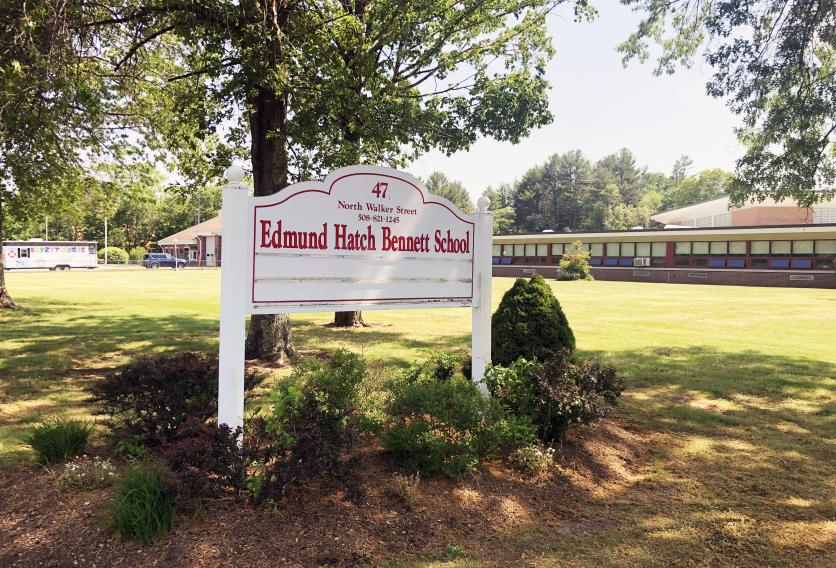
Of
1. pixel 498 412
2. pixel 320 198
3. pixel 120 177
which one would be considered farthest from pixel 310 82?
pixel 120 177

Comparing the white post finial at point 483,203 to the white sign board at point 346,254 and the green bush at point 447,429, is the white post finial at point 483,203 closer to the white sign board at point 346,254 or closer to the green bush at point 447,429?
the white sign board at point 346,254

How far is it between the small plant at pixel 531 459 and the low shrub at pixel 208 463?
7.04 ft

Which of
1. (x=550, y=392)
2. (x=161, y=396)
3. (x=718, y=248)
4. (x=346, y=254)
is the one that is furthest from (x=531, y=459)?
(x=718, y=248)

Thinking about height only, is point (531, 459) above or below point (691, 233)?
below

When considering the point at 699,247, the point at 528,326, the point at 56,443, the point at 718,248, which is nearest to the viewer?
the point at 56,443

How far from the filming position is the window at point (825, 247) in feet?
115

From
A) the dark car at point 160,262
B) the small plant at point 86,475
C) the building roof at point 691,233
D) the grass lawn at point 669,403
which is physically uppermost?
the building roof at point 691,233

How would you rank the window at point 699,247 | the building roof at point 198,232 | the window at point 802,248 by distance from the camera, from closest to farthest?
the window at point 802,248 < the window at point 699,247 < the building roof at point 198,232

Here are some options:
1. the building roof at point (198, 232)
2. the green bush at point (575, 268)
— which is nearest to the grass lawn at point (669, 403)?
the green bush at point (575, 268)

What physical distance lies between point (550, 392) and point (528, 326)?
1413 mm

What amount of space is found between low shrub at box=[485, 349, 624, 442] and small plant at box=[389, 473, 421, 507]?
1.24 m

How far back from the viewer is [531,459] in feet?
15.3

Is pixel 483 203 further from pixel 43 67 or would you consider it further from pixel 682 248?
pixel 682 248

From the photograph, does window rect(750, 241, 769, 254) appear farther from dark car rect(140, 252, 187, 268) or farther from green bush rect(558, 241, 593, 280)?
dark car rect(140, 252, 187, 268)
